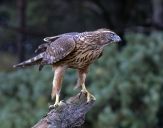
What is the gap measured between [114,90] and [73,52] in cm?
440

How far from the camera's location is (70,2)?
438 inches

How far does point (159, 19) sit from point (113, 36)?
26.9 ft

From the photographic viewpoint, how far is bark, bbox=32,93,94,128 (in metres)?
2.29

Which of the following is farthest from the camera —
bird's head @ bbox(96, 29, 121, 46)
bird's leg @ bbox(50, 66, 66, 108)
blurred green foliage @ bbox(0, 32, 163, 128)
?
blurred green foliage @ bbox(0, 32, 163, 128)

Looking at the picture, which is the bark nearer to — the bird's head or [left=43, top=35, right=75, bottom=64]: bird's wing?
[left=43, top=35, right=75, bottom=64]: bird's wing

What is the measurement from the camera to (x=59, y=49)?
231cm

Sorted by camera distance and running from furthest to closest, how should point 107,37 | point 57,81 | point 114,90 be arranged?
point 114,90
point 57,81
point 107,37

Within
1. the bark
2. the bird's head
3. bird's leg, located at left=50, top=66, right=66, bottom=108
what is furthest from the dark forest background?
the bird's head

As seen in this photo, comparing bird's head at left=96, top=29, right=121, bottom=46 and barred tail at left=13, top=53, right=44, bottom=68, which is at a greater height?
bird's head at left=96, top=29, right=121, bottom=46

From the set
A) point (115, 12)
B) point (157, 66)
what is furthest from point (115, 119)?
point (115, 12)

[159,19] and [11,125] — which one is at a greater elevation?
[159,19]

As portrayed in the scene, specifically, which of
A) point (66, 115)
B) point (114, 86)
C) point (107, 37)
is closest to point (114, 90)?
point (114, 86)

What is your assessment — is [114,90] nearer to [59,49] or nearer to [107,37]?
[59,49]

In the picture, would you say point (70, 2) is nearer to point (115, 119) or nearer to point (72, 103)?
point (115, 119)
